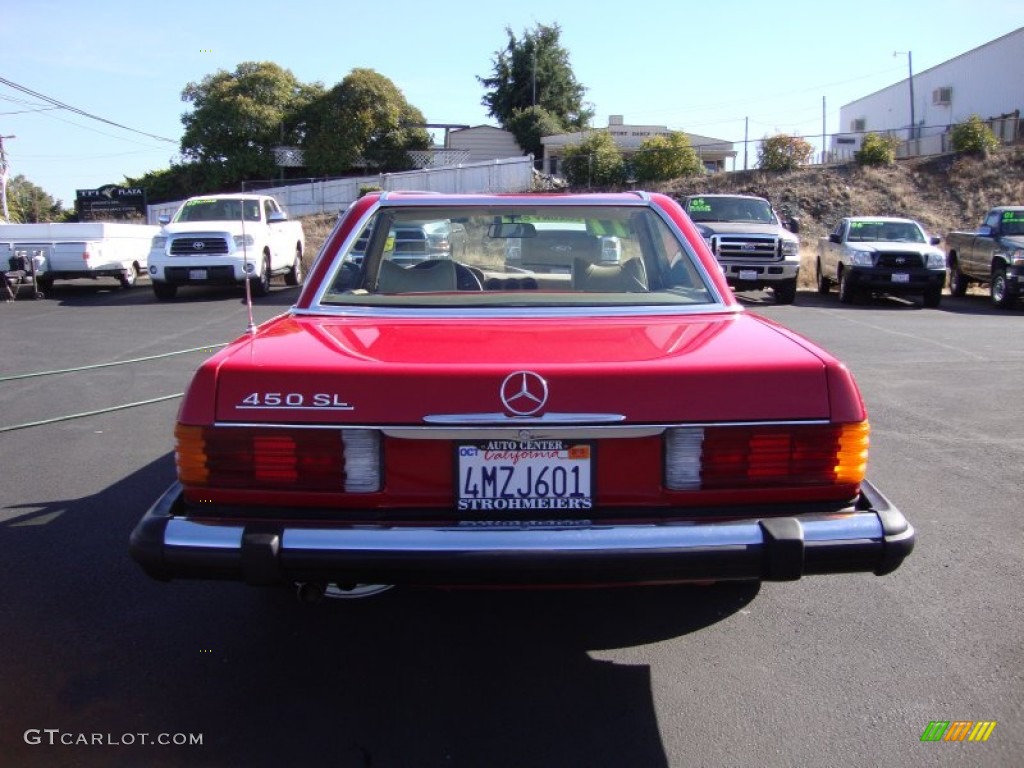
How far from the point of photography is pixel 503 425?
259cm

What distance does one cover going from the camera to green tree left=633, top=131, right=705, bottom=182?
3378 centimetres

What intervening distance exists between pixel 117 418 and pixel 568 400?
5380 millimetres

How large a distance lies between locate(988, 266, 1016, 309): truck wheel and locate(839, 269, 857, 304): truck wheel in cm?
244

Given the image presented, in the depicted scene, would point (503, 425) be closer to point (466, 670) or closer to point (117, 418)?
point (466, 670)

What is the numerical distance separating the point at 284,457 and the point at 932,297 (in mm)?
16013

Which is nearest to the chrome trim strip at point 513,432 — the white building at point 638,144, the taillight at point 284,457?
the taillight at point 284,457

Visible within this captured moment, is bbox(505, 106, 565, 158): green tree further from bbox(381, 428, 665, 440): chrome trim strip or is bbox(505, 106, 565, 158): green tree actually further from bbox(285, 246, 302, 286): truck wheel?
bbox(381, 428, 665, 440): chrome trim strip

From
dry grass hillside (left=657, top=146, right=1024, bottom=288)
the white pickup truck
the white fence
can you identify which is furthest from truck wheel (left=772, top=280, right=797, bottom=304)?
the white fence

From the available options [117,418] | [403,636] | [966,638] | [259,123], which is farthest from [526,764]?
[259,123]

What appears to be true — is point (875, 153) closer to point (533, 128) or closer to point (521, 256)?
point (533, 128)

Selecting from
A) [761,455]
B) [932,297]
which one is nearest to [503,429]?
[761,455]

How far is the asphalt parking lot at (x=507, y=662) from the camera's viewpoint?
274cm

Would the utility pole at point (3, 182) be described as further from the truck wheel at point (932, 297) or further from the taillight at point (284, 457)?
the taillight at point (284, 457)

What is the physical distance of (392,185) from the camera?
105 ft
